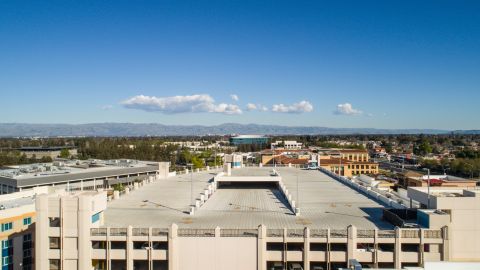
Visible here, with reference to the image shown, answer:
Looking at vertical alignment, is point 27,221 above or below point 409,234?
below

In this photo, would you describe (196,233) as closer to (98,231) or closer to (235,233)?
(235,233)

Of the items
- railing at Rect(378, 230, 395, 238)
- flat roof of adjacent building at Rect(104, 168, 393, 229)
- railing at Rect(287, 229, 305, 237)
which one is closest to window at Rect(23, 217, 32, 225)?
flat roof of adjacent building at Rect(104, 168, 393, 229)

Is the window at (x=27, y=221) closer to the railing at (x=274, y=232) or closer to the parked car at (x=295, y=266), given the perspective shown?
the railing at (x=274, y=232)

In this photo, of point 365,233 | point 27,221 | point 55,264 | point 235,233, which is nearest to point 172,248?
point 235,233

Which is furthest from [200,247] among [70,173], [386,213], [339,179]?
[70,173]

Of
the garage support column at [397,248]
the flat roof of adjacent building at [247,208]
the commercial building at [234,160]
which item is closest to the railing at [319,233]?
the flat roof of adjacent building at [247,208]

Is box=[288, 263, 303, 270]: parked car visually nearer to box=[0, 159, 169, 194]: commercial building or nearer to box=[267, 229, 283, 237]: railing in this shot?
box=[267, 229, 283, 237]: railing
